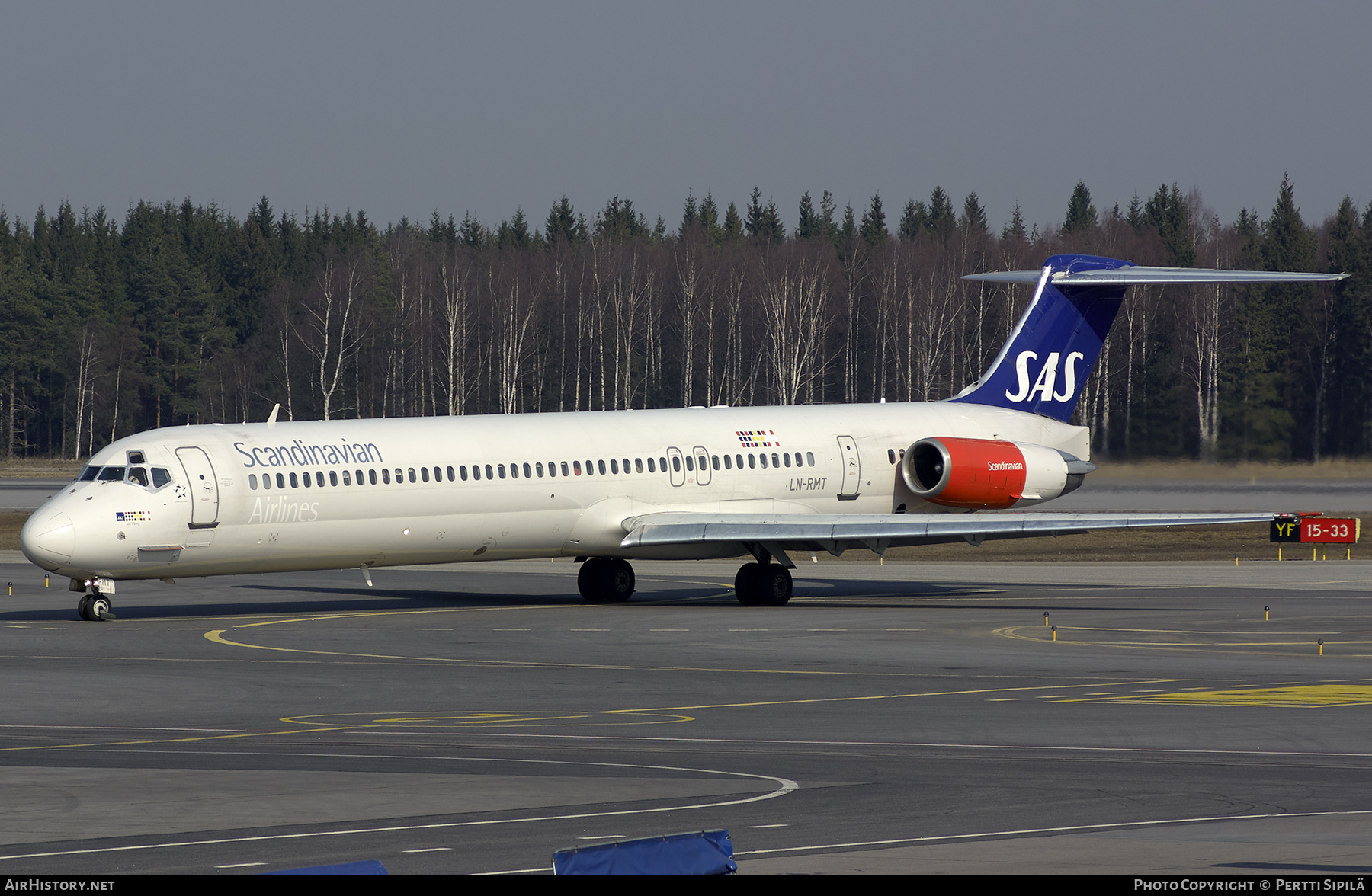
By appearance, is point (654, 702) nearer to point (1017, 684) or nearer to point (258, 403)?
point (1017, 684)

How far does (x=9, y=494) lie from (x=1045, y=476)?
189ft

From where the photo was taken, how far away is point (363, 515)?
3278 cm

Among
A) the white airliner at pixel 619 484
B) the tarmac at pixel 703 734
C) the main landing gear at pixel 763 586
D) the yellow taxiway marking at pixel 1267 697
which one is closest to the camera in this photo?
the tarmac at pixel 703 734

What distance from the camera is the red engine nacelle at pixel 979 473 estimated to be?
3881cm

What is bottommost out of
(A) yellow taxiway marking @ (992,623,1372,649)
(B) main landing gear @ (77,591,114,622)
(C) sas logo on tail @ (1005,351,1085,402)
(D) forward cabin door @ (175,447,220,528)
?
(A) yellow taxiway marking @ (992,623,1372,649)

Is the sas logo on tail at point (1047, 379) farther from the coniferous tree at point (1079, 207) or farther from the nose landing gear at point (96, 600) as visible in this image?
the coniferous tree at point (1079, 207)

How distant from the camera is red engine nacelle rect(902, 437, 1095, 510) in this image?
38.8 meters

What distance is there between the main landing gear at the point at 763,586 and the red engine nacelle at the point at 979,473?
15.1 feet

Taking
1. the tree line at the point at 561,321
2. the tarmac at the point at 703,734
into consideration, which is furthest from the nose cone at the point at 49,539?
the tree line at the point at 561,321

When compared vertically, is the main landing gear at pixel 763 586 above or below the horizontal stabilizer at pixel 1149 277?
below

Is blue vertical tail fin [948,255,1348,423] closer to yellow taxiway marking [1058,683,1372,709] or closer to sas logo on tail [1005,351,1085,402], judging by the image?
sas logo on tail [1005,351,1085,402]

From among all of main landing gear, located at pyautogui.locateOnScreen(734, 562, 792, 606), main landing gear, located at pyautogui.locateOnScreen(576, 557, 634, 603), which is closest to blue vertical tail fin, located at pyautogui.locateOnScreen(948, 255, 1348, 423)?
main landing gear, located at pyautogui.locateOnScreen(734, 562, 792, 606)

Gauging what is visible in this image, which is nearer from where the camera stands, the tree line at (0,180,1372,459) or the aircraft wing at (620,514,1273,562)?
the aircraft wing at (620,514,1273,562)

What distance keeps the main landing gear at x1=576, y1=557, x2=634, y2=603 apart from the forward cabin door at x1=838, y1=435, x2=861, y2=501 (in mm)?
4936
